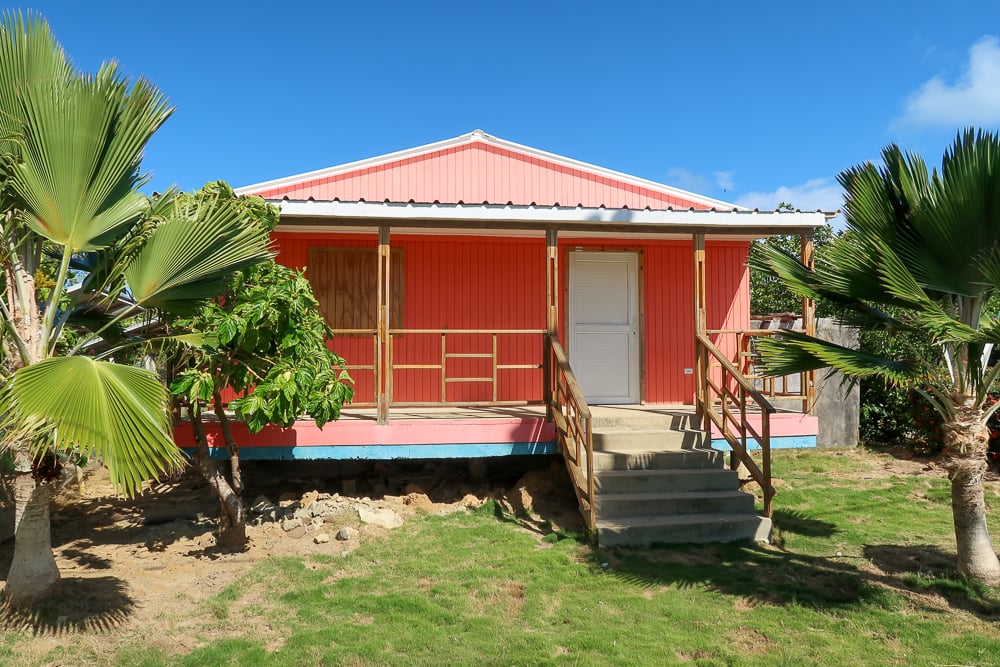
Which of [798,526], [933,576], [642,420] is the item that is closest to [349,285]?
[642,420]

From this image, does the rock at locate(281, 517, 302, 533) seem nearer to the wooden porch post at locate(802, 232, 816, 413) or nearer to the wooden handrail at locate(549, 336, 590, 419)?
the wooden handrail at locate(549, 336, 590, 419)

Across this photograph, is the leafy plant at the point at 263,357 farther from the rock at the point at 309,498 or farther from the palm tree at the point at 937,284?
the palm tree at the point at 937,284

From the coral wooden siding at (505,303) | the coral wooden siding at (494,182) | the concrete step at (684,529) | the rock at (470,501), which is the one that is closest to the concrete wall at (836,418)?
the coral wooden siding at (505,303)

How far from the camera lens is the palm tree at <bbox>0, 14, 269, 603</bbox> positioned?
11.3 ft

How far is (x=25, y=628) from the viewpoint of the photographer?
412 cm

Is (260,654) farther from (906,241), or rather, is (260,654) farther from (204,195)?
(906,241)

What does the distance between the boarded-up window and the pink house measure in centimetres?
2

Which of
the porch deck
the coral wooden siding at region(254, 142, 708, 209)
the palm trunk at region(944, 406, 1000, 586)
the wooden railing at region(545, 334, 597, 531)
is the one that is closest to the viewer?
the palm trunk at region(944, 406, 1000, 586)

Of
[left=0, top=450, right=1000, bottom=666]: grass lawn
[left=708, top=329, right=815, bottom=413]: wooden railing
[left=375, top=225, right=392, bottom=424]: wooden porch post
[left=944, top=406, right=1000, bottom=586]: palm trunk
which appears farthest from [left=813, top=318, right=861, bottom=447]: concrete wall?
[left=375, top=225, right=392, bottom=424]: wooden porch post

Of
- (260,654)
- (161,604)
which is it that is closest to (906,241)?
(260,654)

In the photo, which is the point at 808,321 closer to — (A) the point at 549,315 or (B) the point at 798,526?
(B) the point at 798,526

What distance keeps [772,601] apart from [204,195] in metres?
5.35

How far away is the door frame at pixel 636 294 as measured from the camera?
9.12 m

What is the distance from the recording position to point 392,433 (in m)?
6.95
